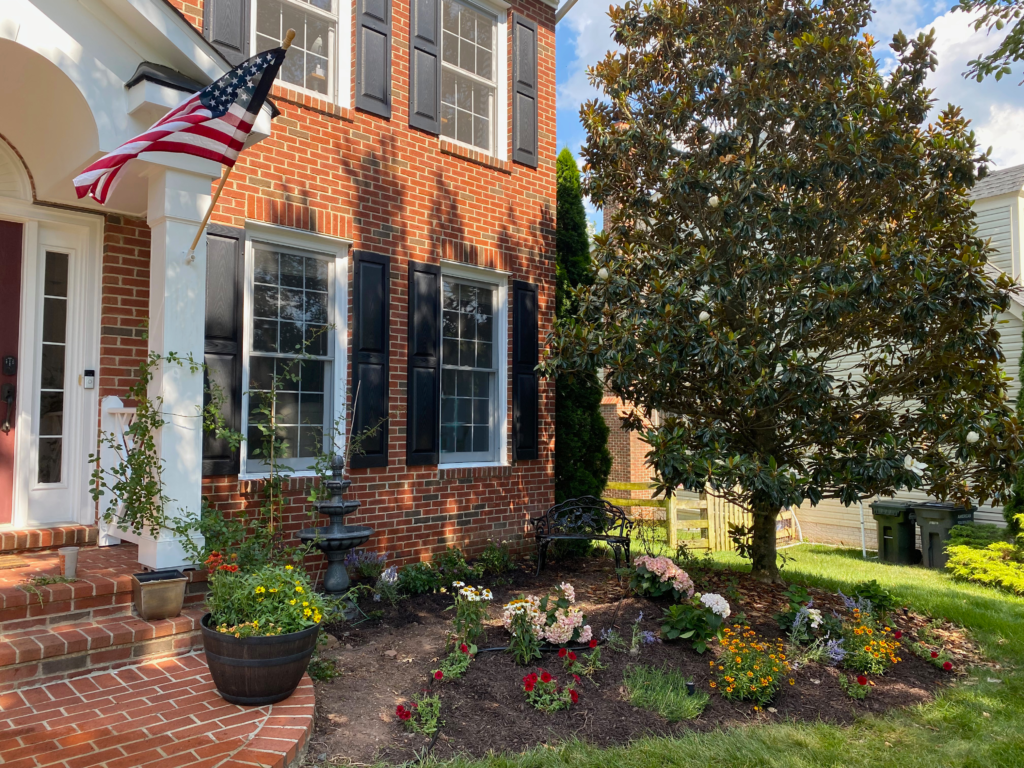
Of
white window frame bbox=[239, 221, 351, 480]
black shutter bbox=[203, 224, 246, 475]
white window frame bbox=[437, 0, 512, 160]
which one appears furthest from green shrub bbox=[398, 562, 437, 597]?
white window frame bbox=[437, 0, 512, 160]

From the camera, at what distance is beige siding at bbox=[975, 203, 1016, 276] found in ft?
39.1

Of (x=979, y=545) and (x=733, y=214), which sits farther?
(x=979, y=545)

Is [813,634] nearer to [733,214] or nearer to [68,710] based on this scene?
[733,214]

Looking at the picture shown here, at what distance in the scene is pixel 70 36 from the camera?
414cm

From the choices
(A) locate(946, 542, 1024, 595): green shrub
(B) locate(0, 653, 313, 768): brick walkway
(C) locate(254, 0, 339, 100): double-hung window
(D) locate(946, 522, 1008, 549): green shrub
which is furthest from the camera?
(D) locate(946, 522, 1008, 549): green shrub

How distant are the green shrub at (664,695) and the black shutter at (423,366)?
3037 mm

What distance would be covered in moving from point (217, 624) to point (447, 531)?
3.44 metres

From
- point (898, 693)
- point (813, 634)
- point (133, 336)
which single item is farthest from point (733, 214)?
point (133, 336)

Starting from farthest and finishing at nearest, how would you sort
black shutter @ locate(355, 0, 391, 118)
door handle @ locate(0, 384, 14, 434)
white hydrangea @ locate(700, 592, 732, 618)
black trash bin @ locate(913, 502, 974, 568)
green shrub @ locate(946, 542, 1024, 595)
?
black trash bin @ locate(913, 502, 974, 568)
green shrub @ locate(946, 542, 1024, 595)
black shutter @ locate(355, 0, 391, 118)
white hydrangea @ locate(700, 592, 732, 618)
door handle @ locate(0, 384, 14, 434)

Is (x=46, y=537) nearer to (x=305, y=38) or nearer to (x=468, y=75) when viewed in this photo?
(x=305, y=38)

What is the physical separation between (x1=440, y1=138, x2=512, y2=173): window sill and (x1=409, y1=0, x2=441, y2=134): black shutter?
0.20 meters

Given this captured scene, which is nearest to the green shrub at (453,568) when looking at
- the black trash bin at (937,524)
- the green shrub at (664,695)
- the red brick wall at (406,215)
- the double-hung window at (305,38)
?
the red brick wall at (406,215)

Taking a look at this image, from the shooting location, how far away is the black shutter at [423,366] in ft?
22.1

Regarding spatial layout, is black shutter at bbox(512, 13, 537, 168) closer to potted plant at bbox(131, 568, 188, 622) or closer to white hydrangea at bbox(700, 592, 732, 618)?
white hydrangea at bbox(700, 592, 732, 618)
